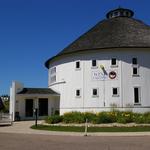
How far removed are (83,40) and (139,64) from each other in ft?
28.2

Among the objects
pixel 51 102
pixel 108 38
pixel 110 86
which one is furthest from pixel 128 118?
pixel 51 102

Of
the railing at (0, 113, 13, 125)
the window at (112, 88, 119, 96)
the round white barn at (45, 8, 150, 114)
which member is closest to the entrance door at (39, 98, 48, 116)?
the round white barn at (45, 8, 150, 114)

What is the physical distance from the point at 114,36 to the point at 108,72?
5148 millimetres

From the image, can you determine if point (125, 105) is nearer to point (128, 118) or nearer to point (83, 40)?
point (128, 118)

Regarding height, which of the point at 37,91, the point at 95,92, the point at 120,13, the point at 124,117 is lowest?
the point at 124,117

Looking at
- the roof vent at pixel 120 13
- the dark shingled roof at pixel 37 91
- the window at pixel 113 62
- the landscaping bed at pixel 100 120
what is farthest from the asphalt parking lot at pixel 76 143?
the roof vent at pixel 120 13

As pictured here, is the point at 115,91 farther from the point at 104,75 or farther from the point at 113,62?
the point at 113,62

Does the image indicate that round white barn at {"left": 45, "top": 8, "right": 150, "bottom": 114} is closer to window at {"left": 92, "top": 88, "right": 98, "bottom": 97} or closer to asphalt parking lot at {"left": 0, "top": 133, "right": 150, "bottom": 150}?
window at {"left": 92, "top": 88, "right": 98, "bottom": 97}

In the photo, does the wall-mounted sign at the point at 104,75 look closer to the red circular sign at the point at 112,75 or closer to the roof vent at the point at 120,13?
the red circular sign at the point at 112,75

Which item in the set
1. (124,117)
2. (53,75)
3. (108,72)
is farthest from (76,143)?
(53,75)

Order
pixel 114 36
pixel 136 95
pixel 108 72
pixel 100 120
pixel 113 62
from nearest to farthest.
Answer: pixel 100 120, pixel 136 95, pixel 108 72, pixel 113 62, pixel 114 36

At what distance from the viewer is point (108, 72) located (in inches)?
1497

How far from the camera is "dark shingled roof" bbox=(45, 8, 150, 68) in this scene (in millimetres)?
38688

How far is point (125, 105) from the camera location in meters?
37.2
